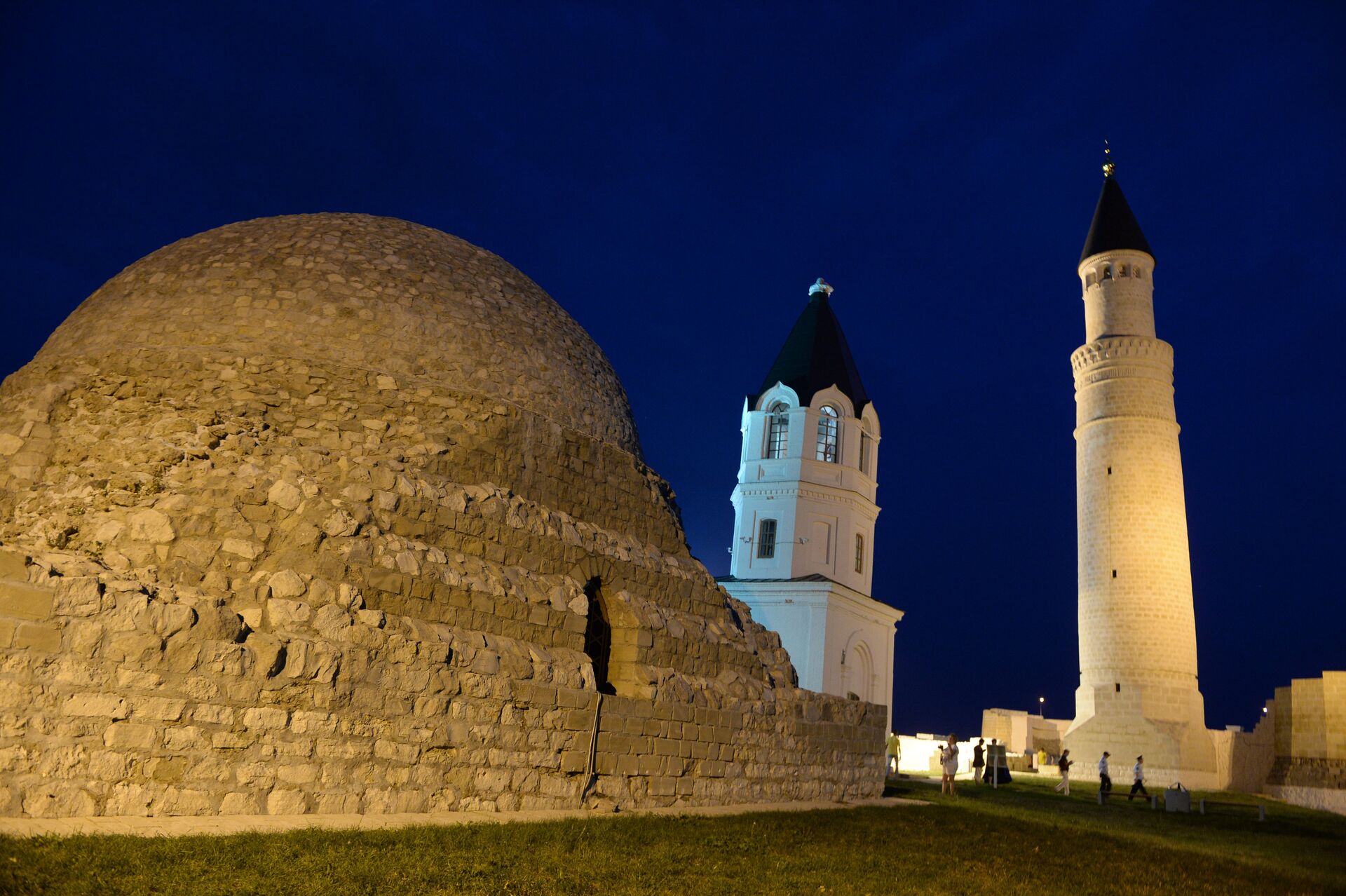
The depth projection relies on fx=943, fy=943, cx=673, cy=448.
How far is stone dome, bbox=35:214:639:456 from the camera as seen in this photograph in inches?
430

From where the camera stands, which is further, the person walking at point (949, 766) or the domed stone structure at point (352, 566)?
the person walking at point (949, 766)

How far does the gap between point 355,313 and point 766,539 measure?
21.7 metres

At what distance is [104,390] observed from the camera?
10.0m

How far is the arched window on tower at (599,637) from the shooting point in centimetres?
1127

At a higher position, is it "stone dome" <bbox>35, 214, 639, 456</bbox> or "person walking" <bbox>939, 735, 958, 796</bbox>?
"stone dome" <bbox>35, 214, 639, 456</bbox>

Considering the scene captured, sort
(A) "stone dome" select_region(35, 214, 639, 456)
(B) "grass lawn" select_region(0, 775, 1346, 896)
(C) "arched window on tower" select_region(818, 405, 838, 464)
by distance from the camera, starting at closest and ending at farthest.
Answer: (B) "grass lawn" select_region(0, 775, 1346, 896)
(A) "stone dome" select_region(35, 214, 639, 456)
(C) "arched window on tower" select_region(818, 405, 838, 464)

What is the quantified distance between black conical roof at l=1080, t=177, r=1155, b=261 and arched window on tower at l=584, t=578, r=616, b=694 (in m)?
31.5

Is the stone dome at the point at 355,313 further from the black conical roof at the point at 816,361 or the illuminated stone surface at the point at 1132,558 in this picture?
the illuminated stone surface at the point at 1132,558

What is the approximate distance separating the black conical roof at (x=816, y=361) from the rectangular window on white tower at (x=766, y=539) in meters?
4.42

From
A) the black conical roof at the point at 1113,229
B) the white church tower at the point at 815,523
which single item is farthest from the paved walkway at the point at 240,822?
the black conical roof at the point at 1113,229

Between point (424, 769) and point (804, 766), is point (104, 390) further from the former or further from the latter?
point (804, 766)

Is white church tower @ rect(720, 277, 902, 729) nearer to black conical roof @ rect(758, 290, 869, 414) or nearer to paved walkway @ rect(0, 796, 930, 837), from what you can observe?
black conical roof @ rect(758, 290, 869, 414)

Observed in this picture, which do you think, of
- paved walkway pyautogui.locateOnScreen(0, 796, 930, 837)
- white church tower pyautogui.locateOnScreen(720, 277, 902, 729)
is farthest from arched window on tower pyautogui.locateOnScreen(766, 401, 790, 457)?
paved walkway pyautogui.locateOnScreen(0, 796, 930, 837)

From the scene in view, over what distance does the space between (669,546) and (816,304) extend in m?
24.1
